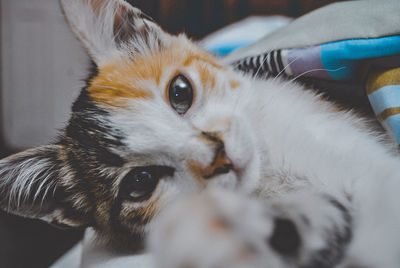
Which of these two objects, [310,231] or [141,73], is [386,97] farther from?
[141,73]

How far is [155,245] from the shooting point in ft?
1.19

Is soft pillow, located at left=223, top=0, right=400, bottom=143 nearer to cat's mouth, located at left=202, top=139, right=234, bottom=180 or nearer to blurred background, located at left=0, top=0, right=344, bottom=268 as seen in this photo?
cat's mouth, located at left=202, top=139, right=234, bottom=180

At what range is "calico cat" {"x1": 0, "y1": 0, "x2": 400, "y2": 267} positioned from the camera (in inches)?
19.9

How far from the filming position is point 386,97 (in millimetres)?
599

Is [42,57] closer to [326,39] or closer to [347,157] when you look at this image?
[326,39]

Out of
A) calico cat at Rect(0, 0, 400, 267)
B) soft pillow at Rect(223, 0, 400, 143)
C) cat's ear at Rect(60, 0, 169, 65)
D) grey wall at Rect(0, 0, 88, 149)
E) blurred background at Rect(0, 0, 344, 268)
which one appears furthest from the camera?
grey wall at Rect(0, 0, 88, 149)

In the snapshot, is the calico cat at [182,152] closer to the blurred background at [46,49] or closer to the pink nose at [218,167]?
the pink nose at [218,167]

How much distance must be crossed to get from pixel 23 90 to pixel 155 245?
199cm

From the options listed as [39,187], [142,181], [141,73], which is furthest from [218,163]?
[39,187]

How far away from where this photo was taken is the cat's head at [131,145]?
58 centimetres

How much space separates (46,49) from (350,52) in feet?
6.22

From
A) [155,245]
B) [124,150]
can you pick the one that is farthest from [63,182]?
[155,245]

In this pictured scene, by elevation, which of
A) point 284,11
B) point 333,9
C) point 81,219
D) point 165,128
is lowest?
point 81,219

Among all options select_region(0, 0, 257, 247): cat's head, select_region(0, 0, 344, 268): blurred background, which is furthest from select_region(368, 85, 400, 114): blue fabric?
select_region(0, 0, 344, 268): blurred background
